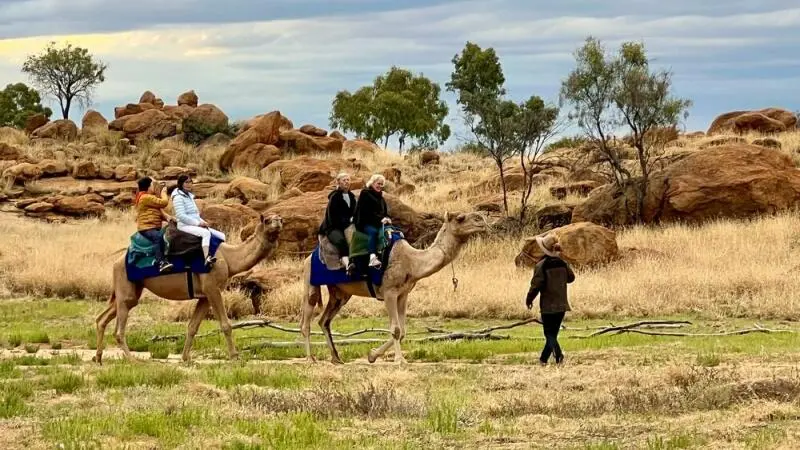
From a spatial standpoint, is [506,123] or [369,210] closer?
[369,210]

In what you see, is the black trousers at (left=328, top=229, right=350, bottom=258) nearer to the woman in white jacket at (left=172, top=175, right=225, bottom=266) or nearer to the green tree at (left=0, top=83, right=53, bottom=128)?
the woman in white jacket at (left=172, top=175, right=225, bottom=266)

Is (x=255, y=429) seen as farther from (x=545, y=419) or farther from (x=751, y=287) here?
(x=751, y=287)

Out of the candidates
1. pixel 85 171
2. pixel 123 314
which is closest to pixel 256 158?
pixel 85 171

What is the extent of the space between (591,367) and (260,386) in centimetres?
445

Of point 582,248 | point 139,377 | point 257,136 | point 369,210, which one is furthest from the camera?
point 257,136

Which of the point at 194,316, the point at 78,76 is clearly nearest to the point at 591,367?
the point at 194,316

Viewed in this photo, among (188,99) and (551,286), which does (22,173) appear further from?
(551,286)

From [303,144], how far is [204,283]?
44.7m

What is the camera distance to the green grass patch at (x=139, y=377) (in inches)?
581

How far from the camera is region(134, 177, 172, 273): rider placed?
62.3 ft

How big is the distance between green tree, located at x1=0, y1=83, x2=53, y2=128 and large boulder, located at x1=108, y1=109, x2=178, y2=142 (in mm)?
19847

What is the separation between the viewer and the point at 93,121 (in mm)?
72000

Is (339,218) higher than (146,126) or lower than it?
lower

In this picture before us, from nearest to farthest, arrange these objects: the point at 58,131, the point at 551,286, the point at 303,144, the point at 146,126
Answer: the point at 551,286
the point at 303,144
the point at 58,131
the point at 146,126
